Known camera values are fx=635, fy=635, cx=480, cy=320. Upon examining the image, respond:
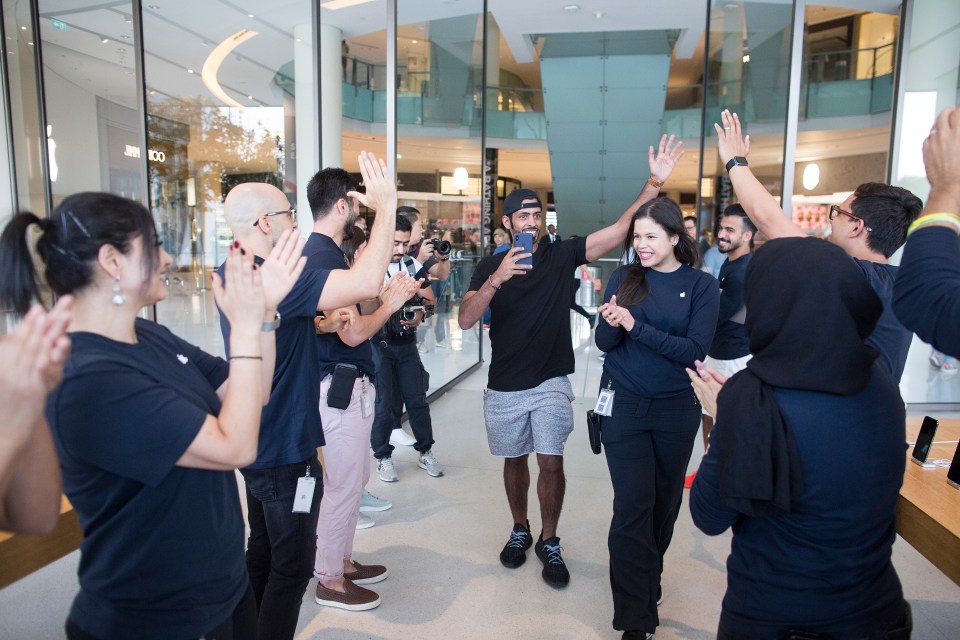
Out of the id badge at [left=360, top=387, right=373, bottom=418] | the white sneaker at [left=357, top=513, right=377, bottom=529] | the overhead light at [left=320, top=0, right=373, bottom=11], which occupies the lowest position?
the white sneaker at [left=357, top=513, right=377, bottom=529]

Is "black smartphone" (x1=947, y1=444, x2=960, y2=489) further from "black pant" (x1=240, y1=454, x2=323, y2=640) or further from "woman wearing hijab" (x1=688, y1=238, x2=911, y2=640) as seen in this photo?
"black pant" (x1=240, y1=454, x2=323, y2=640)

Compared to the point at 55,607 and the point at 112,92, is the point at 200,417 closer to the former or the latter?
the point at 55,607

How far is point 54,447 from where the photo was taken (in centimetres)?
105

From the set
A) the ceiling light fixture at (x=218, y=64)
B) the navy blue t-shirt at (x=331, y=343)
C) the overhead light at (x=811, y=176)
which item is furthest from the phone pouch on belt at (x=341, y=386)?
the overhead light at (x=811, y=176)

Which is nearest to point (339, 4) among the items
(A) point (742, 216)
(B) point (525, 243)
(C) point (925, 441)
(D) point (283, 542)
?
(B) point (525, 243)

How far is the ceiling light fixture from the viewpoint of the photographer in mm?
4211

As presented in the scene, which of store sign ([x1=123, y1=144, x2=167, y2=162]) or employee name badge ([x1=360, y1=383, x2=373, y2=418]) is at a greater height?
store sign ([x1=123, y1=144, x2=167, y2=162])

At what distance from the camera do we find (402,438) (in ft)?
14.8

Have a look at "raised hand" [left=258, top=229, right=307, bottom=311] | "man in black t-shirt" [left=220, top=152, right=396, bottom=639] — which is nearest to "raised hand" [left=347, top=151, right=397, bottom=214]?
"man in black t-shirt" [left=220, top=152, right=396, bottom=639]

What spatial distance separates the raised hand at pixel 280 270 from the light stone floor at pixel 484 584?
159cm

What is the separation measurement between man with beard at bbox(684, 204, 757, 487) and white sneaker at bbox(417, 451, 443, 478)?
162 cm

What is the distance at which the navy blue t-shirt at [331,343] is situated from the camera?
2.25 metres

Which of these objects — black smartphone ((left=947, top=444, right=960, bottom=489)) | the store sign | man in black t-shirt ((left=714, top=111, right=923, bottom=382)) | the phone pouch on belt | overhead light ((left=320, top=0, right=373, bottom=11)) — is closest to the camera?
black smartphone ((left=947, top=444, right=960, bottom=489))

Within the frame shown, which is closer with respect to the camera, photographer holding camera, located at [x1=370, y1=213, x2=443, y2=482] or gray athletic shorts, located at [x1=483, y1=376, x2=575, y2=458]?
gray athletic shorts, located at [x1=483, y1=376, x2=575, y2=458]
